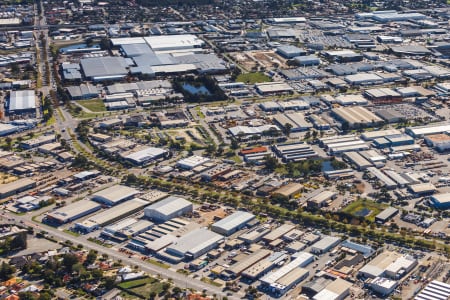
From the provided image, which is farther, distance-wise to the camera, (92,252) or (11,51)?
(11,51)

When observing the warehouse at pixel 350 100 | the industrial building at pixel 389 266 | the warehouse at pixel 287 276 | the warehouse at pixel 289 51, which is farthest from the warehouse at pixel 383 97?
the warehouse at pixel 287 276

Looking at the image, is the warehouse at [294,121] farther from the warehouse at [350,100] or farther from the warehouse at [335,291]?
the warehouse at [335,291]

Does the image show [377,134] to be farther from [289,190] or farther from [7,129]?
[7,129]

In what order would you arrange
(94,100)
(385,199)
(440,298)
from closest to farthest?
(440,298) < (385,199) < (94,100)

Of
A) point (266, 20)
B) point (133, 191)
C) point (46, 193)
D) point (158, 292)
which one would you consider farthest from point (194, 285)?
point (266, 20)

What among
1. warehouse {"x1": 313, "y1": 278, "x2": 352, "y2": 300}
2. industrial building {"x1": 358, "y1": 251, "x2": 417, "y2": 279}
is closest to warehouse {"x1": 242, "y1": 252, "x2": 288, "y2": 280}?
warehouse {"x1": 313, "y1": 278, "x2": 352, "y2": 300}

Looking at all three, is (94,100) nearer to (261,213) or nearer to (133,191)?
(133,191)

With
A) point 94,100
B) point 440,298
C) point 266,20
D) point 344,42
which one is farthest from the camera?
point 266,20

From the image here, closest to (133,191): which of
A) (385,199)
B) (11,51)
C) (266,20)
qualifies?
(385,199)
